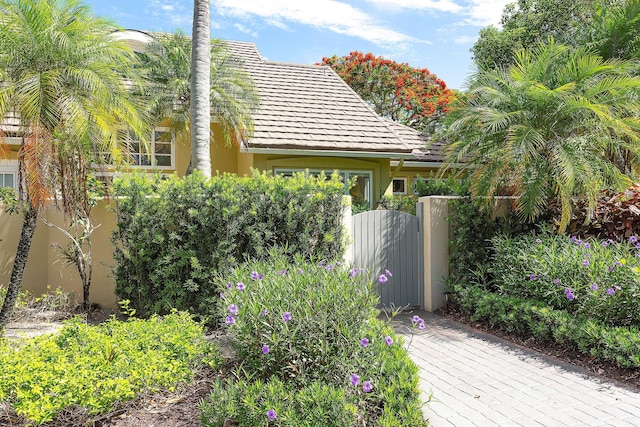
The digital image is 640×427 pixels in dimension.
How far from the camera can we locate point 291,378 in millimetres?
3666

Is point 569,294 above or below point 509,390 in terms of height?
above

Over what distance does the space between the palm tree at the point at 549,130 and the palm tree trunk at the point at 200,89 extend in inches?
175

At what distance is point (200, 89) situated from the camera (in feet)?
25.6

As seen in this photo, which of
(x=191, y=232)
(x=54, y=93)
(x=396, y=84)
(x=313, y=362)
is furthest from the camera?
(x=396, y=84)

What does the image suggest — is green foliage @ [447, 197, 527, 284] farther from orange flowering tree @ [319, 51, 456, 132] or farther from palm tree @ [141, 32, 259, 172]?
orange flowering tree @ [319, 51, 456, 132]

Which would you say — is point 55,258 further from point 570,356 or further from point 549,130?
point 549,130

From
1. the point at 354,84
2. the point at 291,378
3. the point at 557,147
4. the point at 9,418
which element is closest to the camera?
the point at 9,418

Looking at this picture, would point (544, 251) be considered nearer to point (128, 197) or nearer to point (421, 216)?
point (421, 216)

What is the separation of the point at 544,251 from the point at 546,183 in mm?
1252

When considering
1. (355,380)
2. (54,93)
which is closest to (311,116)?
(54,93)

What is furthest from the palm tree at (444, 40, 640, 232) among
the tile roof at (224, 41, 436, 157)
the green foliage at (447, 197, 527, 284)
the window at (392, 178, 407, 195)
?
the window at (392, 178, 407, 195)

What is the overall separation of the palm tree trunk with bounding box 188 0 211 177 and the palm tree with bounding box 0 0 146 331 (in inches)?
74.5

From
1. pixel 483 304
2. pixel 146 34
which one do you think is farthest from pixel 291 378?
pixel 146 34

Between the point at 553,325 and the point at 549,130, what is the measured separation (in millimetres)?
3534
